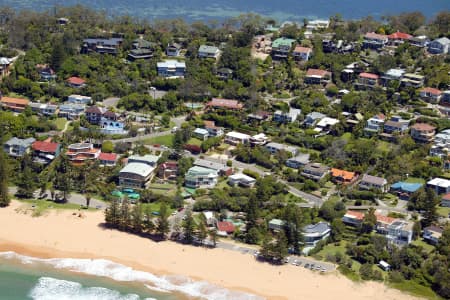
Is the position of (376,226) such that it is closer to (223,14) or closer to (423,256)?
(423,256)

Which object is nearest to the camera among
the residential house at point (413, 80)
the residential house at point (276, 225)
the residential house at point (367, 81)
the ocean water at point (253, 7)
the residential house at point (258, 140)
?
the residential house at point (276, 225)

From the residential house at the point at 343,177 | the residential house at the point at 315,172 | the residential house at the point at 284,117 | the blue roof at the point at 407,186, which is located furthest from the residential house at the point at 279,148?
the blue roof at the point at 407,186

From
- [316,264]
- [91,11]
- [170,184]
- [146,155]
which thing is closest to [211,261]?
[316,264]

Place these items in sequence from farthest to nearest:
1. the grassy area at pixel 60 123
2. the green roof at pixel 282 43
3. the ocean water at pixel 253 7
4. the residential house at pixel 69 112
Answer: the ocean water at pixel 253 7 < the green roof at pixel 282 43 < the residential house at pixel 69 112 < the grassy area at pixel 60 123

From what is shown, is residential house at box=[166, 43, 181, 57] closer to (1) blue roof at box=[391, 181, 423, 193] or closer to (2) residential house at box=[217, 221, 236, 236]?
(1) blue roof at box=[391, 181, 423, 193]

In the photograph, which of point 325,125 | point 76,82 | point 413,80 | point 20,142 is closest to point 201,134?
point 325,125

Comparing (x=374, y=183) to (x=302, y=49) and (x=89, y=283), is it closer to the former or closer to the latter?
(x=89, y=283)

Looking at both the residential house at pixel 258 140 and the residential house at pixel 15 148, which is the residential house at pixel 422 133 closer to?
the residential house at pixel 258 140

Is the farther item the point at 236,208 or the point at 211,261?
the point at 236,208
